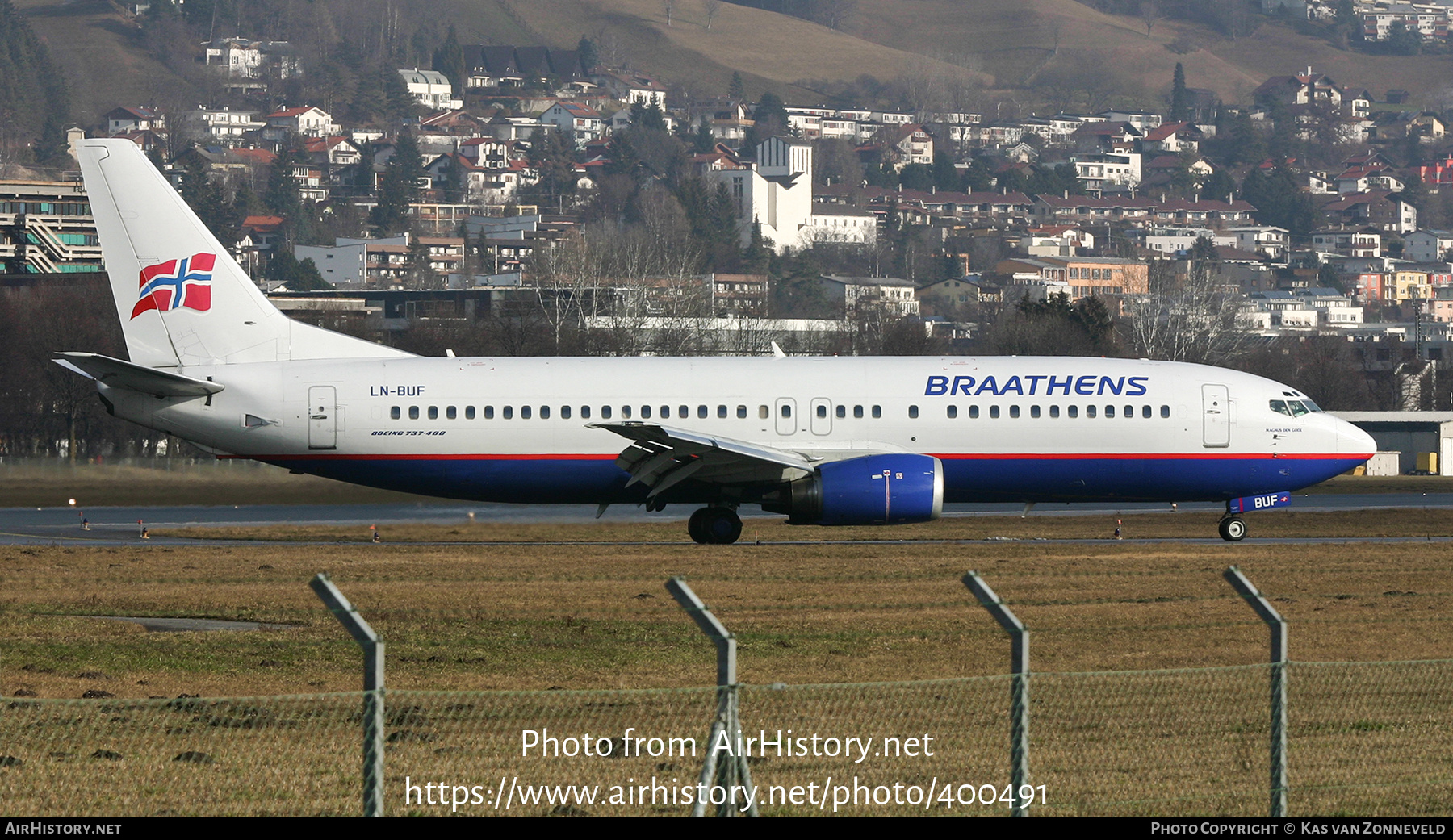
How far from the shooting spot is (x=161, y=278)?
39.9 m

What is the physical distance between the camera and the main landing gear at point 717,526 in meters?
39.9

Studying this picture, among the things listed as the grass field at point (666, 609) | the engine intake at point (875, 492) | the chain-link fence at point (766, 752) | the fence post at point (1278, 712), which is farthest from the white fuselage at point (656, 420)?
the fence post at point (1278, 712)

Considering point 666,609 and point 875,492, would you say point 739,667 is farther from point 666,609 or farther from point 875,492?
point 875,492

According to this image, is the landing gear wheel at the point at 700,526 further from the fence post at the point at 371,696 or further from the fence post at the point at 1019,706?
the fence post at the point at 371,696

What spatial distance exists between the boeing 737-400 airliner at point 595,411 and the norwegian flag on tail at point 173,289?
4cm

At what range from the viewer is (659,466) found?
3800 cm

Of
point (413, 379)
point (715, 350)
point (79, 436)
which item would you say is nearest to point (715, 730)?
point (413, 379)

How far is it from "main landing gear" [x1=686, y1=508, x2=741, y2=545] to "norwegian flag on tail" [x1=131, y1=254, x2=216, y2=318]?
35.0 ft

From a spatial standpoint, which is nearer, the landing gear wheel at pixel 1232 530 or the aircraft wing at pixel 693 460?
the aircraft wing at pixel 693 460

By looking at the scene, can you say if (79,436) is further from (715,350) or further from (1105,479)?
(1105,479)

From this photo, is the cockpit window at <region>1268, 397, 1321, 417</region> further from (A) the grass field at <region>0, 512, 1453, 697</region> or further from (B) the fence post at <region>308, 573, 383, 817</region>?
(B) the fence post at <region>308, 573, 383, 817</region>

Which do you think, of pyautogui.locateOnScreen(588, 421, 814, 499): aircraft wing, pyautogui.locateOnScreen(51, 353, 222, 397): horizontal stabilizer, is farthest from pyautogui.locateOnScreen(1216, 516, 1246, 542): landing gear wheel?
pyautogui.locateOnScreen(51, 353, 222, 397): horizontal stabilizer

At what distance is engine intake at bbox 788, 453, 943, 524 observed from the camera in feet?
121

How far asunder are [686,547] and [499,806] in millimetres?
24334
